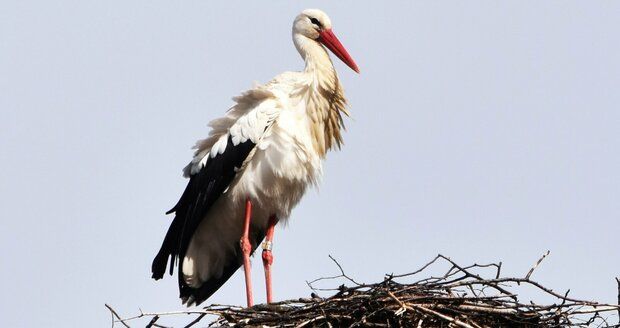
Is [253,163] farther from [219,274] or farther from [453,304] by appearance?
[453,304]

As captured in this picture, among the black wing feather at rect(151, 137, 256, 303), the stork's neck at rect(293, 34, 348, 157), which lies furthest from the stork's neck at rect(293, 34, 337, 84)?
the black wing feather at rect(151, 137, 256, 303)

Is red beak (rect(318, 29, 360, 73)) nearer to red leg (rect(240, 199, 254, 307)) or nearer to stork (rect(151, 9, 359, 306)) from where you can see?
stork (rect(151, 9, 359, 306))

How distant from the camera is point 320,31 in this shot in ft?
31.1

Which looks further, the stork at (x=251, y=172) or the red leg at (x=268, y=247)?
the red leg at (x=268, y=247)

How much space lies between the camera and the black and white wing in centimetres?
879

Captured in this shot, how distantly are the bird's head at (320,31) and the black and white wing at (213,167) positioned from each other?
709 millimetres

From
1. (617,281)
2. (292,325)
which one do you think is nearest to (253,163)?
(292,325)

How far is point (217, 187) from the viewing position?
891cm

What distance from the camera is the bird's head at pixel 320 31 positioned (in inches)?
373

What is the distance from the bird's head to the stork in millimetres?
61

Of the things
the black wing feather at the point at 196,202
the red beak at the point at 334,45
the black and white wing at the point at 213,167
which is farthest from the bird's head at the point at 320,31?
the black wing feather at the point at 196,202

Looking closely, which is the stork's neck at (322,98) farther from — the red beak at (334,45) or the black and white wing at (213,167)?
the black and white wing at (213,167)

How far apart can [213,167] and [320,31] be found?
1.16 metres

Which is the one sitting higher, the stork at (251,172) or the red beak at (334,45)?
the red beak at (334,45)
